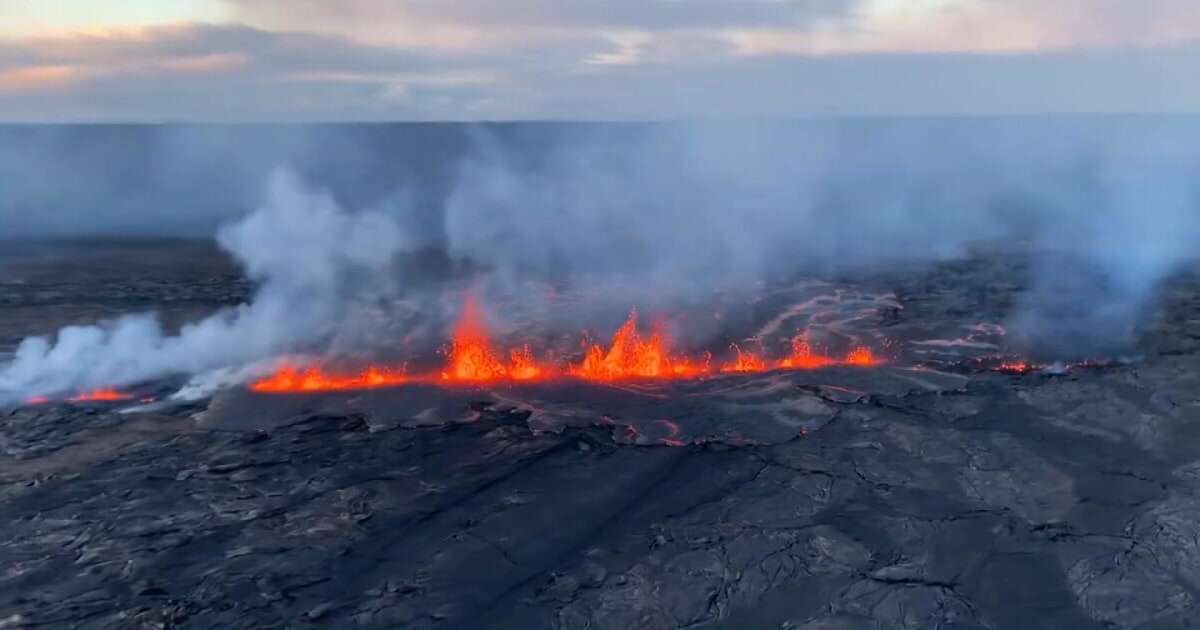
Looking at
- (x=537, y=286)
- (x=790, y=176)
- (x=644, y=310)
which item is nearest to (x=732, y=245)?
(x=537, y=286)

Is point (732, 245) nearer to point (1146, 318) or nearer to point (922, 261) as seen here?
point (922, 261)

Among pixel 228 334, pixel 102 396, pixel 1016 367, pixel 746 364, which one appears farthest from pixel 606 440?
pixel 228 334

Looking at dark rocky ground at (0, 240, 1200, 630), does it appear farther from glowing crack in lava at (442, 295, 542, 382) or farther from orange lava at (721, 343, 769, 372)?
glowing crack in lava at (442, 295, 542, 382)

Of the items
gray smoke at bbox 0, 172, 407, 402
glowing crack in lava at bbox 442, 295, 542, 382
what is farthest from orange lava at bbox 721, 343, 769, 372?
gray smoke at bbox 0, 172, 407, 402

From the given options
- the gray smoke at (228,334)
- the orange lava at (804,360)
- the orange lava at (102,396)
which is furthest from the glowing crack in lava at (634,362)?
the orange lava at (102,396)

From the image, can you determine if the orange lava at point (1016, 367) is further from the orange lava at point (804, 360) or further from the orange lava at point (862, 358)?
the orange lava at point (804, 360)

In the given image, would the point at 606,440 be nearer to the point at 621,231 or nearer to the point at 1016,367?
the point at 1016,367
